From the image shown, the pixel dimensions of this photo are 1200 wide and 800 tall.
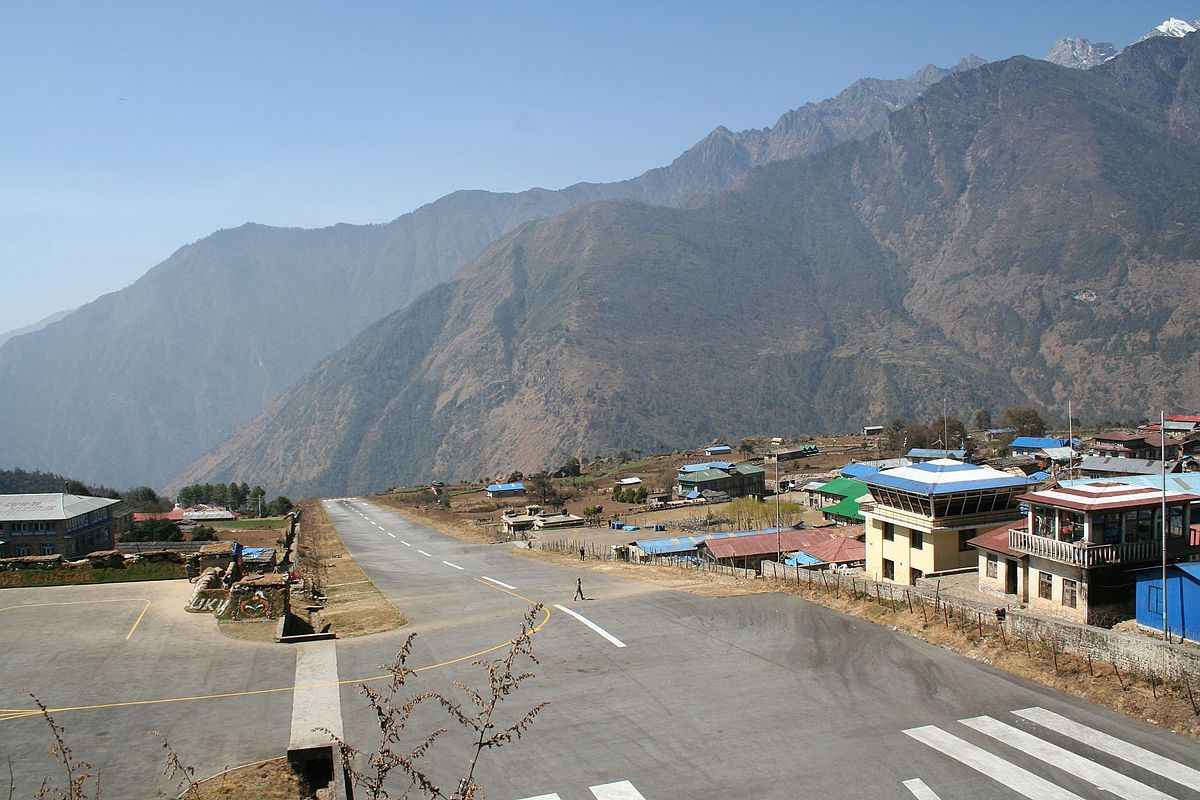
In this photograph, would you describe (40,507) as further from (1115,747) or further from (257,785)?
(1115,747)

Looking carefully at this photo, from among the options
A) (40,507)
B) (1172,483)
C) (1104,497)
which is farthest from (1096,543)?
(40,507)

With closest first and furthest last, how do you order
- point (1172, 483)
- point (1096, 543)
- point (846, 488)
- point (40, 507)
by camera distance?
1. point (1096, 543)
2. point (1172, 483)
3. point (40, 507)
4. point (846, 488)

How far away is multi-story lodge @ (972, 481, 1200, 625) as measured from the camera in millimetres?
22172

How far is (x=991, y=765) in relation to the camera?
14328 mm

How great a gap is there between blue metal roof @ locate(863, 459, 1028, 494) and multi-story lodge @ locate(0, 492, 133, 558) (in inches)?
2004

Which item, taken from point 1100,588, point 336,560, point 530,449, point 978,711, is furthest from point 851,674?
point 530,449

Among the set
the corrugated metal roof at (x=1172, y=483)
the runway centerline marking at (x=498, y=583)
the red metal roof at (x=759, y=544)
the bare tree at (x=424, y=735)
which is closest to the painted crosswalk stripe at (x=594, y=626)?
the bare tree at (x=424, y=735)

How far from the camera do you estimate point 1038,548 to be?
23.8 metres

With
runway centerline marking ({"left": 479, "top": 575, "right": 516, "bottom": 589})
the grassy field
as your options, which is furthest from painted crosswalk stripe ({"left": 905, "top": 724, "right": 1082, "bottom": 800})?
the grassy field

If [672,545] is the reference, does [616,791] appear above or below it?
above

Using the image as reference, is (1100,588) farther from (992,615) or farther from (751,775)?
(751,775)

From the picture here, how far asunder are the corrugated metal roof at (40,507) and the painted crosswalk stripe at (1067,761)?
59411 millimetres

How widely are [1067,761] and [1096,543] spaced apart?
998cm

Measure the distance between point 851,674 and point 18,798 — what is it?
1695cm
